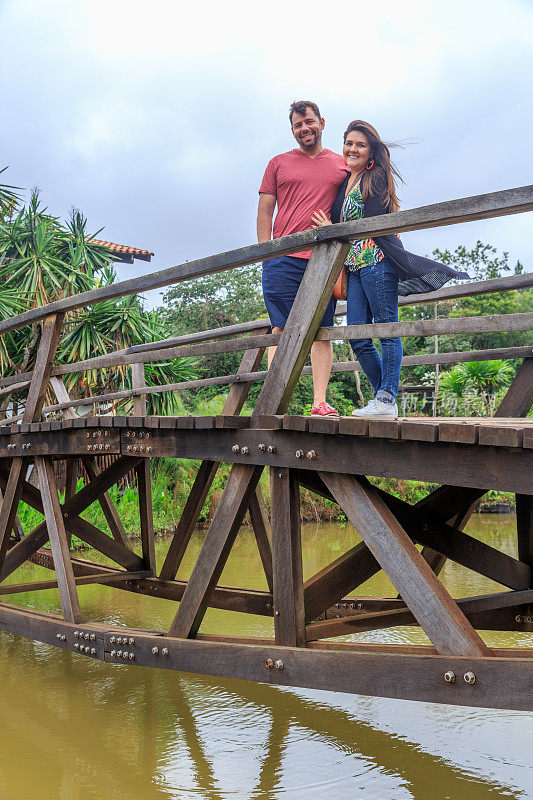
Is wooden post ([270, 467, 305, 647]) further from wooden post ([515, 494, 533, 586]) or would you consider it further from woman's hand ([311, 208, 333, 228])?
wooden post ([515, 494, 533, 586])

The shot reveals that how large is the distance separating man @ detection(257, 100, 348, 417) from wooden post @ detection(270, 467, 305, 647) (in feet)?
3.35

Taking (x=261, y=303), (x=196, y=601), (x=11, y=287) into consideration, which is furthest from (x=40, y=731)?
(x=261, y=303)

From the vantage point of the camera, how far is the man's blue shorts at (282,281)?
401cm

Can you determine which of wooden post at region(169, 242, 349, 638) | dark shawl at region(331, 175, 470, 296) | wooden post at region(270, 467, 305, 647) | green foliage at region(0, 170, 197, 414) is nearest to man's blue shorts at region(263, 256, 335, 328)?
dark shawl at region(331, 175, 470, 296)

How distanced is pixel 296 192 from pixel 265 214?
0.21m

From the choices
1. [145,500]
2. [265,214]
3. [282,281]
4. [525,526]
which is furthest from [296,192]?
[145,500]

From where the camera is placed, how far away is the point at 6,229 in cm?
1320

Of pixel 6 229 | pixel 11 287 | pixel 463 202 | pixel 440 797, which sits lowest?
pixel 440 797

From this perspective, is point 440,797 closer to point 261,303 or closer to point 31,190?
point 31,190

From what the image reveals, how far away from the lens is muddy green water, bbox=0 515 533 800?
3.69 metres

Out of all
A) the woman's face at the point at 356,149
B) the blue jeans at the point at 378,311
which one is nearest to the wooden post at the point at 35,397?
the blue jeans at the point at 378,311

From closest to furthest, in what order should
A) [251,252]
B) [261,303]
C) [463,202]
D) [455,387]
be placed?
[463,202] < [251,252] < [455,387] < [261,303]

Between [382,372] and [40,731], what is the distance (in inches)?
113

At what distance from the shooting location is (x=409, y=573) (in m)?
2.94
